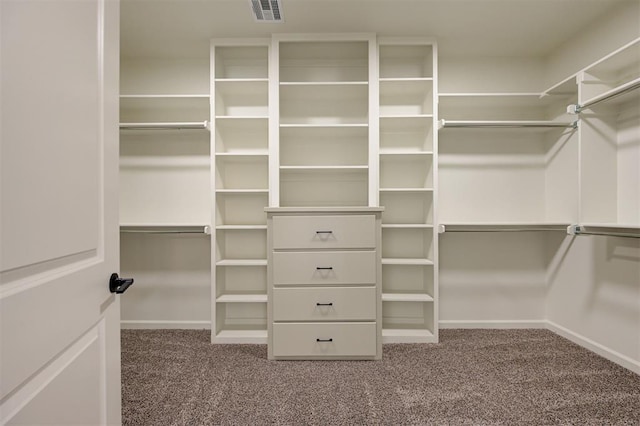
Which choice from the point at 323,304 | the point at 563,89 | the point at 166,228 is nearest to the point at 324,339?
the point at 323,304

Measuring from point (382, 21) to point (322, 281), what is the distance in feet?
6.20

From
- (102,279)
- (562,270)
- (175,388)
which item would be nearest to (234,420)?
(175,388)

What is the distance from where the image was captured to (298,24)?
2.43 metres

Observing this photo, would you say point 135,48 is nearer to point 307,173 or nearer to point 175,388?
point 307,173

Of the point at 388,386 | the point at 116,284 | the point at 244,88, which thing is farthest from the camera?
the point at 244,88

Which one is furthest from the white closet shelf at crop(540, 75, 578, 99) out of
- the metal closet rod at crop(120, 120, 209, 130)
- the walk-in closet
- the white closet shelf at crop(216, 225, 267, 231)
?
the metal closet rod at crop(120, 120, 209, 130)

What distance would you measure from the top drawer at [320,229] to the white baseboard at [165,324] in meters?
1.22

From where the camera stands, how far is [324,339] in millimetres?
2195

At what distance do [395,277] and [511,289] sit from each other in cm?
103

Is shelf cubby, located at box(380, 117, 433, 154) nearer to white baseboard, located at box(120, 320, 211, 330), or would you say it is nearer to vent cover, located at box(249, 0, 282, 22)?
vent cover, located at box(249, 0, 282, 22)

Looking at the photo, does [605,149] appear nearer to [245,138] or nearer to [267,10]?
[267,10]

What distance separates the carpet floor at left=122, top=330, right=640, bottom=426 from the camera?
5.29 feet

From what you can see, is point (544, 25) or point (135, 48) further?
point (135, 48)

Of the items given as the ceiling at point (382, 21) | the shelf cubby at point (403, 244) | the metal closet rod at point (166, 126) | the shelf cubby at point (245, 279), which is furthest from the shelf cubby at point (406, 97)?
the shelf cubby at point (245, 279)
